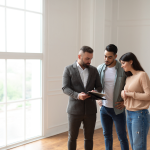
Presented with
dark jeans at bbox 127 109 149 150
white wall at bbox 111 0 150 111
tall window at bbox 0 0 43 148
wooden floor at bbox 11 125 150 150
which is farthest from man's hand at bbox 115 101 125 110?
white wall at bbox 111 0 150 111

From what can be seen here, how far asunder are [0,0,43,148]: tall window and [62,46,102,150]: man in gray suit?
4.49 feet

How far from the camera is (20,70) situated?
12.1 ft

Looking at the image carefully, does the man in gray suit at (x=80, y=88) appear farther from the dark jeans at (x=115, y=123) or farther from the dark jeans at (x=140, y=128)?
the dark jeans at (x=140, y=128)

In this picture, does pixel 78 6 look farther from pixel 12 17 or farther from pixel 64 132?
pixel 64 132

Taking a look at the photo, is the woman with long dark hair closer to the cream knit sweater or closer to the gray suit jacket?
the cream knit sweater

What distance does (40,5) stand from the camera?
3.90 metres

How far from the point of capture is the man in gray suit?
8.33 ft

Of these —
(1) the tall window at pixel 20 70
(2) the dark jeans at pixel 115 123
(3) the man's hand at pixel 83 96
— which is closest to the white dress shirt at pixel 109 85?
(2) the dark jeans at pixel 115 123

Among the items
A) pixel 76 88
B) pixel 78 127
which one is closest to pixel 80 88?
pixel 76 88

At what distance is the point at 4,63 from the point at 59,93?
4.34 feet

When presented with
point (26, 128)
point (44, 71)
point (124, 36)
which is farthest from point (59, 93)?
point (124, 36)

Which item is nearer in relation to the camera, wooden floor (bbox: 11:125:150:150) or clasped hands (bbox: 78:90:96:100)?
clasped hands (bbox: 78:90:96:100)

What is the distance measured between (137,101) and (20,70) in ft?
7.14

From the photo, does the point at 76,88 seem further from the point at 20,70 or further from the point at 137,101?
the point at 20,70
